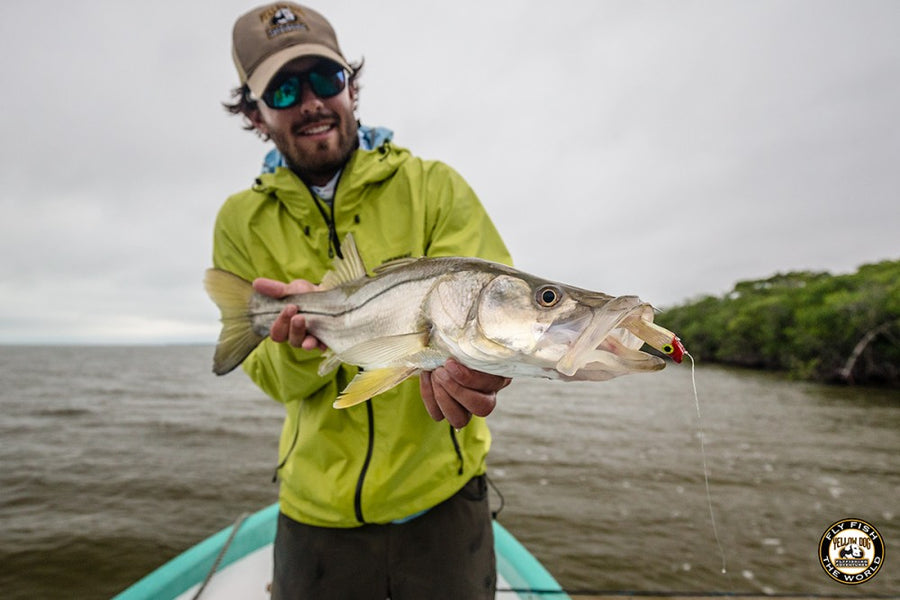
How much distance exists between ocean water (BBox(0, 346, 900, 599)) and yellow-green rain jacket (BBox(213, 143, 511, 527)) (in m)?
3.73

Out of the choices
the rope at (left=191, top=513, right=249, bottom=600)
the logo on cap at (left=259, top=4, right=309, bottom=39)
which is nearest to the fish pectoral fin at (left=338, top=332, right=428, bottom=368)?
the logo on cap at (left=259, top=4, right=309, bottom=39)

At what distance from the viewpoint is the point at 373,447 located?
2.37 meters

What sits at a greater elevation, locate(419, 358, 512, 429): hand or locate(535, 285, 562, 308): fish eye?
locate(535, 285, 562, 308): fish eye

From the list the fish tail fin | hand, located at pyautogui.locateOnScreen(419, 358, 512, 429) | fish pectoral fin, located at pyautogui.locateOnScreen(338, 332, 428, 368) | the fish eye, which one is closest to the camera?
the fish eye

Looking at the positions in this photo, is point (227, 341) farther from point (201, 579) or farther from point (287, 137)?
point (201, 579)

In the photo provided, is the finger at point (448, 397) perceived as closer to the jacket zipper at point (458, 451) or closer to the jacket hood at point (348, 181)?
the jacket zipper at point (458, 451)

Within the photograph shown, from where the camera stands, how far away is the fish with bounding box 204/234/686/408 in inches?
53.4

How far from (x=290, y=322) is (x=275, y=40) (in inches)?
66.6

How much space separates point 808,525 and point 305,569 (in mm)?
8490

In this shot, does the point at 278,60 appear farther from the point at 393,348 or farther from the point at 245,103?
the point at 393,348

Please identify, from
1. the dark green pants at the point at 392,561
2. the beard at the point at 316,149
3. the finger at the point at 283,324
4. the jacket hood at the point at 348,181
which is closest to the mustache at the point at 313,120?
the beard at the point at 316,149

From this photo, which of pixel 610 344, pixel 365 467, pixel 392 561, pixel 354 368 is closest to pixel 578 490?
pixel 392 561

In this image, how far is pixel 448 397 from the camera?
5.73ft

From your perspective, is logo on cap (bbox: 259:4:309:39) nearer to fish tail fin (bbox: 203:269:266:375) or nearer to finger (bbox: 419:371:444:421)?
fish tail fin (bbox: 203:269:266:375)
